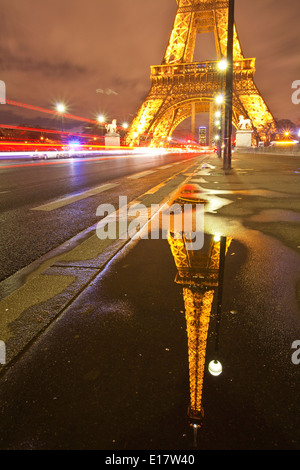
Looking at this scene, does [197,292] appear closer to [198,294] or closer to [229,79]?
[198,294]

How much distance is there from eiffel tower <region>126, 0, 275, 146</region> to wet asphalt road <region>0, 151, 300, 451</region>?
50.6 meters

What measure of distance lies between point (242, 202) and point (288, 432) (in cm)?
495

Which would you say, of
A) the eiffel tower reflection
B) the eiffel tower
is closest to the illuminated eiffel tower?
the eiffel tower reflection

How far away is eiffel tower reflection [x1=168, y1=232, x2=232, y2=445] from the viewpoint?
136 centimetres

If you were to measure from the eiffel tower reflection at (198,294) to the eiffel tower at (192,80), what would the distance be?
162ft

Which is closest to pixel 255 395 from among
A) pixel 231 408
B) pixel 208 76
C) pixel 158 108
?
pixel 231 408

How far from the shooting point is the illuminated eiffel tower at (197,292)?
135 centimetres

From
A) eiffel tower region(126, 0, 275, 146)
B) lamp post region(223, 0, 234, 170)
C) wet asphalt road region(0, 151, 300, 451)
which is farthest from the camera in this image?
eiffel tower region(126, 0, 275, 146)

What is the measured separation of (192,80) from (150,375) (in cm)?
5833

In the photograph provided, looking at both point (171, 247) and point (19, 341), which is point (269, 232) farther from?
point (19, 341)

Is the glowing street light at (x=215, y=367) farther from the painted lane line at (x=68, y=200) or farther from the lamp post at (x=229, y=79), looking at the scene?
the lamp post at (x=229, y=79)

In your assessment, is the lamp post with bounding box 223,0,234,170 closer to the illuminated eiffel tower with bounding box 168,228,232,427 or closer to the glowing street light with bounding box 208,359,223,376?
the illuminated eiffel tower with bounding box 168,228,232,427

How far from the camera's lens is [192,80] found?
5231cm

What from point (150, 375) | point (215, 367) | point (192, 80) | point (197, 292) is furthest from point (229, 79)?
point (192, 80)
